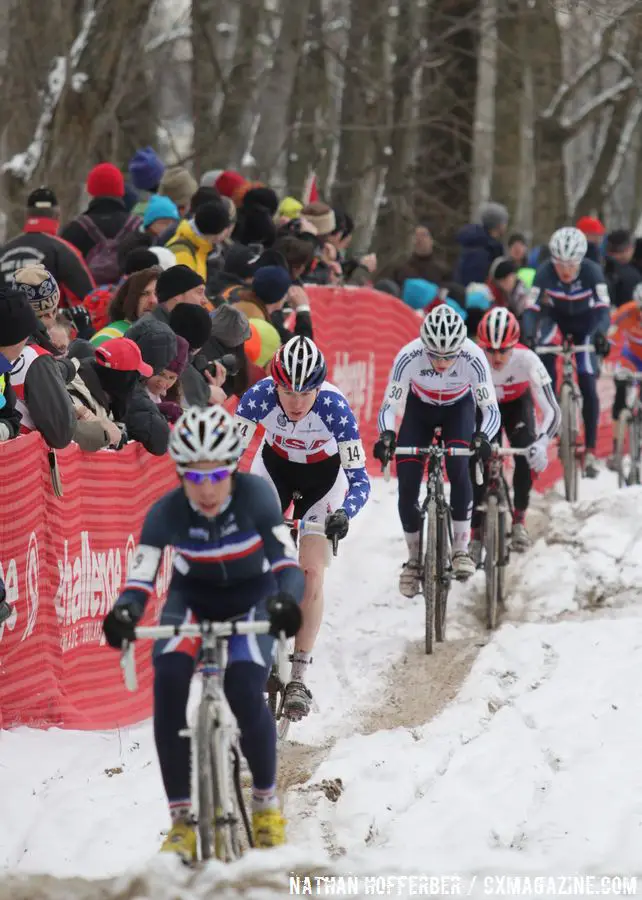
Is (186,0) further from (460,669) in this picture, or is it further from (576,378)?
(460,669)

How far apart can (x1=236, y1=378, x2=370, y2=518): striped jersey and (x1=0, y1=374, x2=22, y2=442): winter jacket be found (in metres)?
1.50

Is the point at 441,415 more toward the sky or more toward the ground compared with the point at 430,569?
more toward the sky

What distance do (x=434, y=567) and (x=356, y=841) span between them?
3.68 meters

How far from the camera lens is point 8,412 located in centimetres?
776

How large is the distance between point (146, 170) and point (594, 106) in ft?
54.1

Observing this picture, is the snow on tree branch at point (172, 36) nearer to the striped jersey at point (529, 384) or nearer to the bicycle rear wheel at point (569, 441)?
the bicycle rear wheel at point (569, 441)

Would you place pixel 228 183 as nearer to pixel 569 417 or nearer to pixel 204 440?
pixel 569 417

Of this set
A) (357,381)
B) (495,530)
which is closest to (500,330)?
(495,530)

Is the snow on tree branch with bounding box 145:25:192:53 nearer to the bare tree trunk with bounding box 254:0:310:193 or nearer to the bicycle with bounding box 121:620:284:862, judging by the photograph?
the bare tree trunk with bounding box 254:0:310:193

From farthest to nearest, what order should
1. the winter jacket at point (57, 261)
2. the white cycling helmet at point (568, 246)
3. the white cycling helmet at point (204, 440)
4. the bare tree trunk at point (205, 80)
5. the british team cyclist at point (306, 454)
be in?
the bare tree trunk at point (205, 80), the white cycling helmet at point (568, 246), the winter jacket at point (57, 261), the british team cyclist at point (306, 454), the white cycling helmet at point (204, 440)

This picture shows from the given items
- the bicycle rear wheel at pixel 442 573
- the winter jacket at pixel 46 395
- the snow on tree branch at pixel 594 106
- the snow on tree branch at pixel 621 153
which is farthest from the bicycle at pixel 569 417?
the snow on tree branch at pixel 621 153

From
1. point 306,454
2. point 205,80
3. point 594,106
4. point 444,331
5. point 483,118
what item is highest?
point 594,106

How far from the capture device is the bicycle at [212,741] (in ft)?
19.5

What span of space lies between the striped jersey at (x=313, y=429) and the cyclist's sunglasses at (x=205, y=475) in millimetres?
2617
